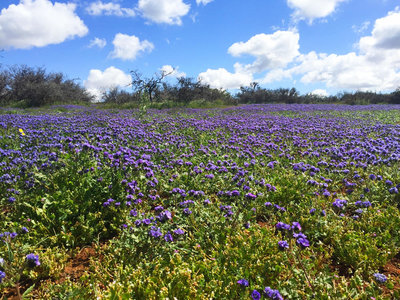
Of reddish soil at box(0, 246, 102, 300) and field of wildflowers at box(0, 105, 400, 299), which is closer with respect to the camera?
field of wildflowers at box(0, 105, 400, 299)

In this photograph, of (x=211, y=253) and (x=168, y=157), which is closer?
(x=211, y=253)

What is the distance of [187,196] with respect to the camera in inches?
178

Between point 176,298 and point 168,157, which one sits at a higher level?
point 168,157

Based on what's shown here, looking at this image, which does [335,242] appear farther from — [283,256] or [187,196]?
[187,196]

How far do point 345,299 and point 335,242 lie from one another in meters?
1.13

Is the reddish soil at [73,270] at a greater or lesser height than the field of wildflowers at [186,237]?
lesser

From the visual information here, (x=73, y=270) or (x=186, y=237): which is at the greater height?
(x=186, y=237)

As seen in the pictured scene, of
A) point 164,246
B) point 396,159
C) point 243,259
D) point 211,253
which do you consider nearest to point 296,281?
point 243,259

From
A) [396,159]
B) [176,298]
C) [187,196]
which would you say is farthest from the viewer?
[396,159]

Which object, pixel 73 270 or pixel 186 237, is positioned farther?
pixel 186 237

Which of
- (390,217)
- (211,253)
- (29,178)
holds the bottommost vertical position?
(211,253)

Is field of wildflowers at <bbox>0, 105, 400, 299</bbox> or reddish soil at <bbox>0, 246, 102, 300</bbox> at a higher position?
field of wildflowers at <bbox>0, 105, 400, 299</bbox>

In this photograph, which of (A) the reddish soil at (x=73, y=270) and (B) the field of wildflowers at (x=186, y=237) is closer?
(B) the field of wildflowers at (x=186, y=237)

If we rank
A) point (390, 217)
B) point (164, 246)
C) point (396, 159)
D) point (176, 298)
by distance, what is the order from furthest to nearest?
point (396, 159), point (390, 217), point (164, 246), point (176, 298)
